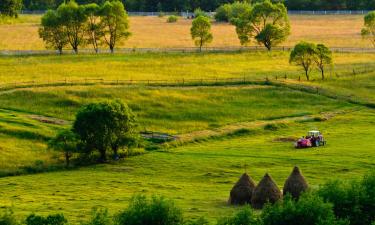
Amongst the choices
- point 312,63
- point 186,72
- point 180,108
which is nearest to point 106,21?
point 186,72

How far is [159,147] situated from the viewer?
86.8 metres

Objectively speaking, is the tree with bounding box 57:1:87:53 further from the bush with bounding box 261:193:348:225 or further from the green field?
the bush with bounding box 261:193:348:225

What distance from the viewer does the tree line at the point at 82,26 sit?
5591 inches

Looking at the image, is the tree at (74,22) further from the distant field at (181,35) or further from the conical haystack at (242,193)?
the conical haystack at (242,193)

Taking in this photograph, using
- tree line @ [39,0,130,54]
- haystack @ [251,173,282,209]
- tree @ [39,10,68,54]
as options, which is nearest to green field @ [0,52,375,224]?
haystack @ [251,173,282,209]

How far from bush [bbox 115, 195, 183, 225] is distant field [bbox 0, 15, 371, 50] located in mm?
97510

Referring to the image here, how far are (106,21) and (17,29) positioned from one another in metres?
43.6

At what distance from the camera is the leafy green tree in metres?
81.5

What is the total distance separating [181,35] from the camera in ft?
584

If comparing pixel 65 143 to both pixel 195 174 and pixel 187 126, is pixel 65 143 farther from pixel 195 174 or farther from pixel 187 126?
pixel 187 126

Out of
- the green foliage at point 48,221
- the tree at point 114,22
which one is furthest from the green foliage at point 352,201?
the tree at point 114,22

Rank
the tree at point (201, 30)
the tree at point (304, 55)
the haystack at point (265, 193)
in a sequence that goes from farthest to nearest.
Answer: the tree at point (201, 30) → the tree at point (304, 55) → the haystack at point (265, 193)

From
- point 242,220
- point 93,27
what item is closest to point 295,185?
point 242,220

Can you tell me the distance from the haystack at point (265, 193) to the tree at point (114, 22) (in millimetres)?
83494
